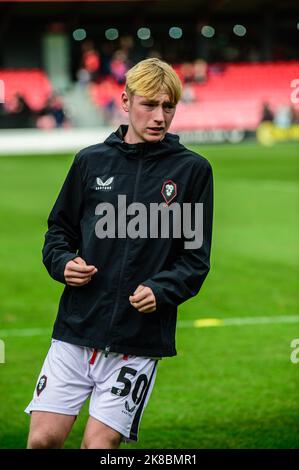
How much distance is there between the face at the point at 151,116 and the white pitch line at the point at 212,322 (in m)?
5.04

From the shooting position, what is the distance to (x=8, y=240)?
14.8 meters

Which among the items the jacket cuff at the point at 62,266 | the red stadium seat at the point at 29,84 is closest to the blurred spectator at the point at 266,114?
the red stadium seat at the point at 29,84

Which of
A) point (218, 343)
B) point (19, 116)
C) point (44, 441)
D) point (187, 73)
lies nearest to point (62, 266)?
point (44, 441)

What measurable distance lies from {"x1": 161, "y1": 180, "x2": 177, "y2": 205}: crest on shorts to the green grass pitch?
7.05 ft

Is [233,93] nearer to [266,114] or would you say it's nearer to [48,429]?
[266,114]

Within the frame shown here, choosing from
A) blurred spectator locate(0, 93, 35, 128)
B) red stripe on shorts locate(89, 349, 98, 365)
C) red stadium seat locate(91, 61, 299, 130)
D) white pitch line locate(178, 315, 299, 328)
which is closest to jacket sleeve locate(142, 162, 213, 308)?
red stripe on shorts locate(89, 349, 98, 365)

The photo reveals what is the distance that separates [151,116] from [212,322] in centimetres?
548

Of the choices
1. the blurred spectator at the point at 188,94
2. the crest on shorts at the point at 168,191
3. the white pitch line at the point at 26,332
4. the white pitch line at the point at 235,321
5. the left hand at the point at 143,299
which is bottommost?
the blurred spectator at the point at 188,94

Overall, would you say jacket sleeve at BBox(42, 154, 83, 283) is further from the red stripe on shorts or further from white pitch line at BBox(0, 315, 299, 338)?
white pitch line at BBox(0, 315, 299, 338)

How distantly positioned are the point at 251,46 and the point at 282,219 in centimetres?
3595

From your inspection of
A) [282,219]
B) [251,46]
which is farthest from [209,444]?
[251,46]

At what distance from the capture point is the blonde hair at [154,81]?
404 cm

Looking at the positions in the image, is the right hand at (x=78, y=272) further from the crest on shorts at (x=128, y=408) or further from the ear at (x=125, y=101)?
the ear at (x=125, y=101)

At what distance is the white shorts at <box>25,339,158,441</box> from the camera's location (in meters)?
4.04
